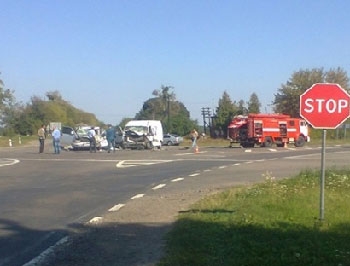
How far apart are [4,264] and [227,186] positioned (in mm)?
11195

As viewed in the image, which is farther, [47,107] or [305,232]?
[47,107]

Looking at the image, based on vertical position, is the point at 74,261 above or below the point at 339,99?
below

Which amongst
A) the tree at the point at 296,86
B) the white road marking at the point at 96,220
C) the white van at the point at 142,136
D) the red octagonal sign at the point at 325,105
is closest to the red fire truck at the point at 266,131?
the white van at the point at 142,136

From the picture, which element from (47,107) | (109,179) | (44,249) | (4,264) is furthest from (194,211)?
(47,107)

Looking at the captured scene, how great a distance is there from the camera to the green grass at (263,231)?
8570mm

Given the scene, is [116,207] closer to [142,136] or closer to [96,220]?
[96,220]

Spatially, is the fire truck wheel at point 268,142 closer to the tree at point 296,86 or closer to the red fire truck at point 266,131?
the red fire truck at point 266,131

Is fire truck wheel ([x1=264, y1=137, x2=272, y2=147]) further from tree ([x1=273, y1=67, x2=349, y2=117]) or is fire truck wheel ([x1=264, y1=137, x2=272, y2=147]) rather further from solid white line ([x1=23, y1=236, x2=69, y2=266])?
solid white line ([x1=23, y1=236, x2=69, y2=266])

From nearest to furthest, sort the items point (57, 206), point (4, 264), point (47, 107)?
point (4, 264) < point (57, 206) < point (47, 107)

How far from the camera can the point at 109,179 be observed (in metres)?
22.4

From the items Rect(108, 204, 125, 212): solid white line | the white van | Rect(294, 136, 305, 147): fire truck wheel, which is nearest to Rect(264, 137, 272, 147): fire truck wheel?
Rect(294, 136, 305, 147): fire truck wheel

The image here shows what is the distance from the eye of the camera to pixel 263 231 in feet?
34.4

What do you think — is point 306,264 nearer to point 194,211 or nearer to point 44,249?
point 44,249

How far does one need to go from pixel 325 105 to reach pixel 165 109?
116 m
